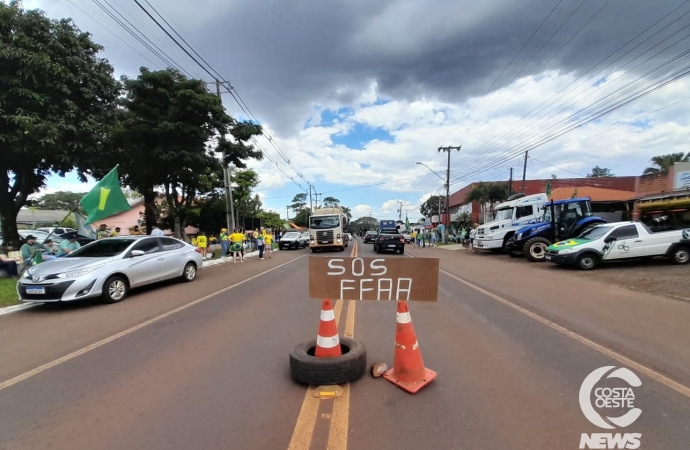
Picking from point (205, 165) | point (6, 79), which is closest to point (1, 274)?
point (6, 79)

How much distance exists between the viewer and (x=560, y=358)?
4.24m

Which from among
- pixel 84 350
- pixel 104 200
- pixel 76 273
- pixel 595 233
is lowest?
pixel 84 350

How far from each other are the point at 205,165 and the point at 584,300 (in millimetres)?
17191

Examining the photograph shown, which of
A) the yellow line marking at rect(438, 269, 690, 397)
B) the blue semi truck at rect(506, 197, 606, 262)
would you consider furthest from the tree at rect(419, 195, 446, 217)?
the yellow line marking at rect(438, 269, 690, 397)

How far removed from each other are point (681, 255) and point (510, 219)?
8.34 metres

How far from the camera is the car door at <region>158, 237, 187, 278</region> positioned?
1005 centimetres

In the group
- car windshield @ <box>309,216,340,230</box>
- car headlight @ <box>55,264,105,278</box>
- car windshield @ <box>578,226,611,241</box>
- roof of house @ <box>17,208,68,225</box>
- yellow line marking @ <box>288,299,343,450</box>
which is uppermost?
roof of house @ <box>17,208,68,225</box>

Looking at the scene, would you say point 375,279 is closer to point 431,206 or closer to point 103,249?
point 103,249

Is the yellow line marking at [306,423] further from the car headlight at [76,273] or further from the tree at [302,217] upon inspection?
the tree at [302,217]

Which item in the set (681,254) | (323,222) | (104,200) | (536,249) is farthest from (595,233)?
(323,222)

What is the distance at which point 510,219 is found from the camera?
19.7 metres

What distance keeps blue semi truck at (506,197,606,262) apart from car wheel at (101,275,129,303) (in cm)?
1540

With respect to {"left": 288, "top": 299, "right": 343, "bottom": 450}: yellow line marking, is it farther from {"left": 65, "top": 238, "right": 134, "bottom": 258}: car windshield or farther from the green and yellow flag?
the green and yellow flag

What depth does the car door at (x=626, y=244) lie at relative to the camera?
1179cm
